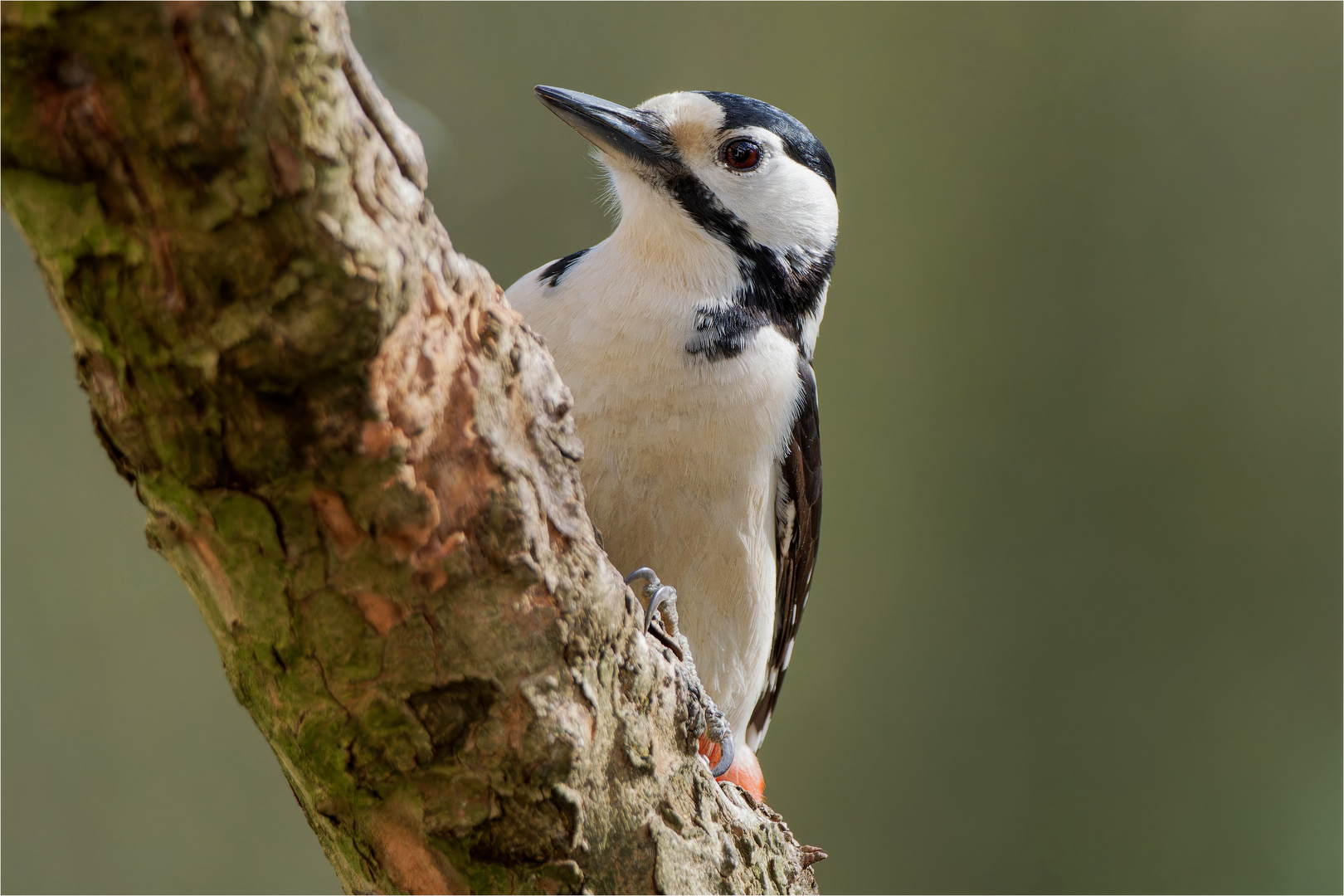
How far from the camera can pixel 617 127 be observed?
1.78 meters

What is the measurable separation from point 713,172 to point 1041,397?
3.37 m

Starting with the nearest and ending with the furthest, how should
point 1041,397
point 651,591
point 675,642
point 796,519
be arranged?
point 675,642, point 651,591, point 796,519, point 1041,397

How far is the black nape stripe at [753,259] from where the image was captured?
1793 millimetres

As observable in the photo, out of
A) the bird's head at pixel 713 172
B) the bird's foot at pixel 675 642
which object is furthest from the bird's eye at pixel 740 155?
the bird's foot at pixel 675 642

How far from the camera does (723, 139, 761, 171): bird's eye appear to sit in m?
1.85

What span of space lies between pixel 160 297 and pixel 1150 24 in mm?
5005

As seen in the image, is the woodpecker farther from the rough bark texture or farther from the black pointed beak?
the rough bark texture

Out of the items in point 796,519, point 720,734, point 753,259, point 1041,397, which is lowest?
point 1041,397

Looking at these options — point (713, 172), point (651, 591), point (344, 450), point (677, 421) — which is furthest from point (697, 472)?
point (344, 450)

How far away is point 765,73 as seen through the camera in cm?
468

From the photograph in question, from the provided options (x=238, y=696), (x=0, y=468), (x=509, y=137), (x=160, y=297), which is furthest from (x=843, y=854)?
(x=160, y=297)

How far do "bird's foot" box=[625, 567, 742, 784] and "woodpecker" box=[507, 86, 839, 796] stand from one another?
3cm

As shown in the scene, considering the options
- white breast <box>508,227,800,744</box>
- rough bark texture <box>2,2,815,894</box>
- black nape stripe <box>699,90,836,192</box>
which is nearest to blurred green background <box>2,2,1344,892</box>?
black nape stripe <box>699,90,836,192</box>

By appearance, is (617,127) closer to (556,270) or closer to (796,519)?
(556,270)
